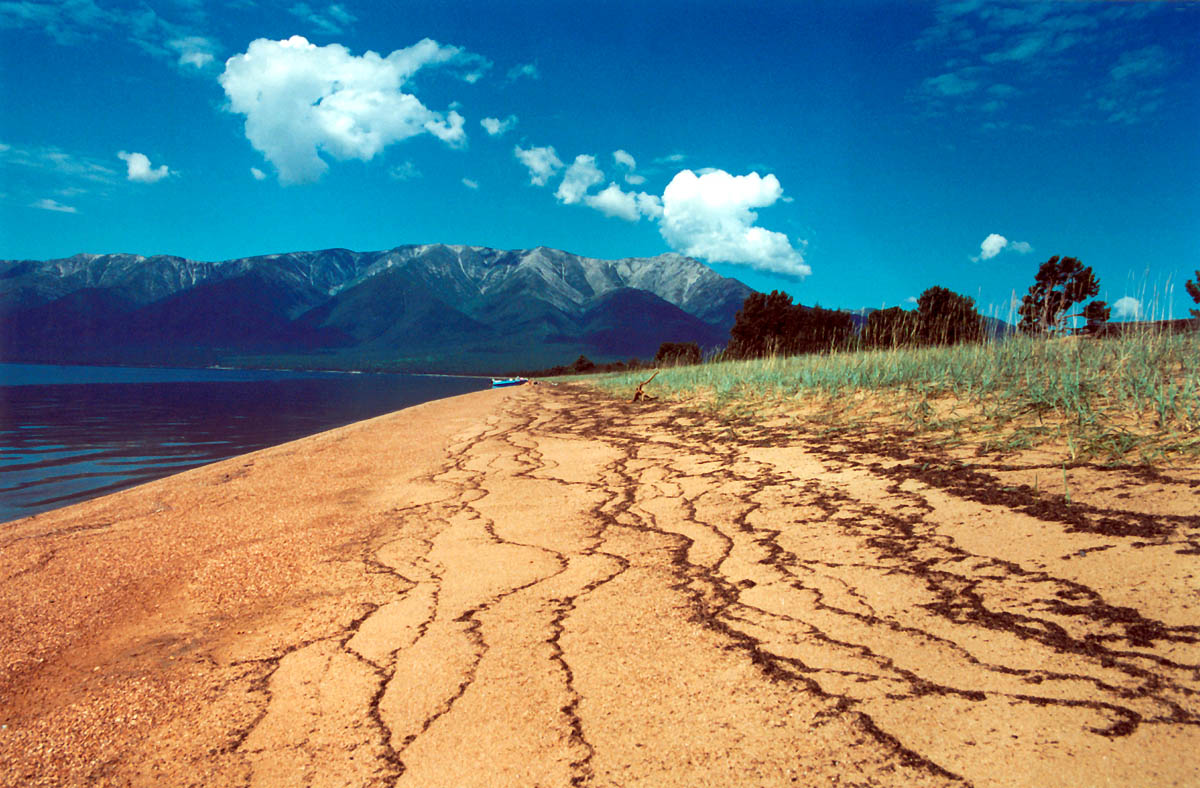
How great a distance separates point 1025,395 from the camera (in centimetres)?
450

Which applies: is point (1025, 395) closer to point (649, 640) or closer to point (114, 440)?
point (649, 640)

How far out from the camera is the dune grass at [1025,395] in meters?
3.43

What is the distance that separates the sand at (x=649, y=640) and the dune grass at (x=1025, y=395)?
0.49 meters

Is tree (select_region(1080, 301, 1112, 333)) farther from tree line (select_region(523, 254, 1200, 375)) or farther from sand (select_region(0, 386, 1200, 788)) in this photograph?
sand (select_region(0, 386, 1200, 788))

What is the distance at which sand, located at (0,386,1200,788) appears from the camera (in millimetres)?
1498

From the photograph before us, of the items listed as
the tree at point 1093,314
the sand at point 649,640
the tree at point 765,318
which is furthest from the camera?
the tree at point 765,318

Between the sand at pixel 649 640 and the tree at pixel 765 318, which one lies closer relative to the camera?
the sand at pixel 649 640

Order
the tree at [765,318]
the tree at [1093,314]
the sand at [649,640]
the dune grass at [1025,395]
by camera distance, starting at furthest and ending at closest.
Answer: the tree at [765,318], the tree at [1093,314], the dune grass at [1025,395], the sand at [649,640]

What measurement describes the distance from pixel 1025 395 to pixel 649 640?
13.2ft

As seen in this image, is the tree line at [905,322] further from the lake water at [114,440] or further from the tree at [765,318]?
the lake water at [114,440]

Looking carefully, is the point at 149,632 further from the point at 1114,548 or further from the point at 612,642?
the point at 1114,548

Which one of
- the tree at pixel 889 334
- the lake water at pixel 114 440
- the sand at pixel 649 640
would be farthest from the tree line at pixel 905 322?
Answer: the lake water at pixel 114 440

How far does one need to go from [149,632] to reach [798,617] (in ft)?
8.51

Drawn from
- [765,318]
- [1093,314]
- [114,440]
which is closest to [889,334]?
[1093,314]
